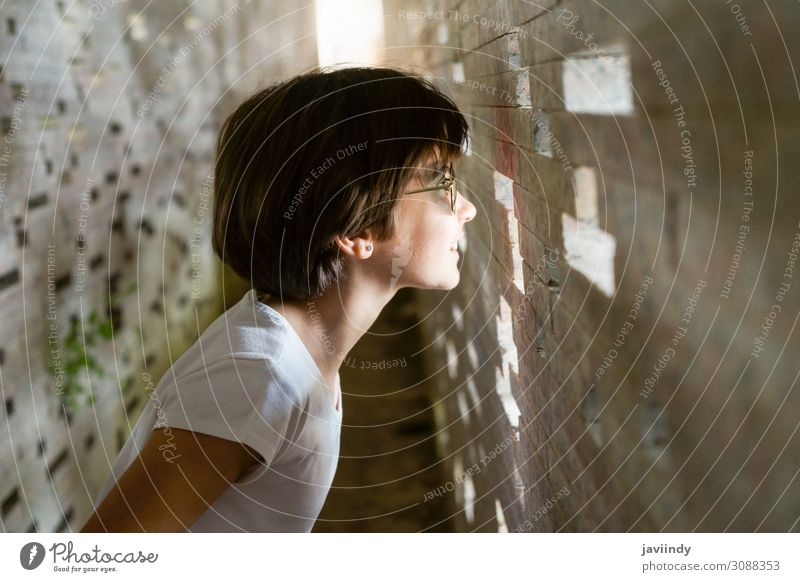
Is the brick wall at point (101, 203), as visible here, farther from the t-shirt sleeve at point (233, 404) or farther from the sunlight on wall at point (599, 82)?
the sunlight on wall at point (599, 82)

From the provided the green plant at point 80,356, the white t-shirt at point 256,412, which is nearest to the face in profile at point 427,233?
the white t-shirt at point 256,412

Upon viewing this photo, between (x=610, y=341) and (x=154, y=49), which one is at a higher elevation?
(x=154, y=49)

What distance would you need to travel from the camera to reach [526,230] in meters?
0.71

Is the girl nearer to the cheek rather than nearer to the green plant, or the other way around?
the cheek

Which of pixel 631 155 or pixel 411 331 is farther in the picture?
pixel 411 331

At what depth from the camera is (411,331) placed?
101cm

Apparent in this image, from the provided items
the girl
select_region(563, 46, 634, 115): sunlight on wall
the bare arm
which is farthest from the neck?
select_region(563, 46, 634, 115): sunlight on wall

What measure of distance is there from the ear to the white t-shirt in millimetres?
76

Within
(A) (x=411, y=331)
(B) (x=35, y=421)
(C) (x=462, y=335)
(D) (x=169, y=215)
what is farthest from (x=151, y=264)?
(C) (x=462, y=335)

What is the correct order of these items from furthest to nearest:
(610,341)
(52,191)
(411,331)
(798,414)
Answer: (411,331), (52,191), (610,341), (798,414)

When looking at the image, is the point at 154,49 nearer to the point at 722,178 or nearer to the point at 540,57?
the point at 540,57

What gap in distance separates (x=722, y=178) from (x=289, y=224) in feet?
1.08

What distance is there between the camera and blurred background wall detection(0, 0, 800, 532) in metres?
0.52

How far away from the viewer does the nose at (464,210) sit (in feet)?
2.29
